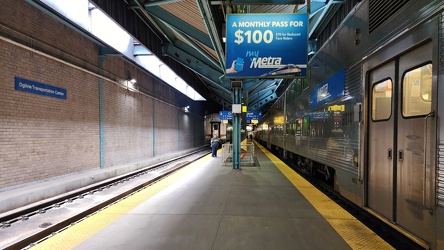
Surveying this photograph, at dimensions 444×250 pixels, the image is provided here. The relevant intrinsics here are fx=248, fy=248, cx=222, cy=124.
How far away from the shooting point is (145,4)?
28.1 ft

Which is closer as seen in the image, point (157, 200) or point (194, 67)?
point (157, 200)

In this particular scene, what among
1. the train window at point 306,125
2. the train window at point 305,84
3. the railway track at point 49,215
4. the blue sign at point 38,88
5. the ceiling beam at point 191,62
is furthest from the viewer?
the ceiling beam at point 191,62

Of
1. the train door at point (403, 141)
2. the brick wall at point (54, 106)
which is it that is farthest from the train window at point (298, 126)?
the brick wall at point (54, 106)

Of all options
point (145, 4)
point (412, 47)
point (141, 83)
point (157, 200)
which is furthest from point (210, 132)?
point (412, 47)

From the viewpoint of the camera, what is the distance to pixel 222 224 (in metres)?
3.96

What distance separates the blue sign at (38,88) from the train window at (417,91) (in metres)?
8.59

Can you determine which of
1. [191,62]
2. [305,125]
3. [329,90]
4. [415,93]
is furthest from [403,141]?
[191,62]

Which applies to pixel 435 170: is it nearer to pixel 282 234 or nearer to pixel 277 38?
pixel 282 234

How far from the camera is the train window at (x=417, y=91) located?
2625 millimetres

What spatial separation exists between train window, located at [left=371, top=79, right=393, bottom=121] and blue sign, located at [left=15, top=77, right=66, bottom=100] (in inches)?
330

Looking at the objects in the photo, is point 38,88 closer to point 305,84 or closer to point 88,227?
point 88,227

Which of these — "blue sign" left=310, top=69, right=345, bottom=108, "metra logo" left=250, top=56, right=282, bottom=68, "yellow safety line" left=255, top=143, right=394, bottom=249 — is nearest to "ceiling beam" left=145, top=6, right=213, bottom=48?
"metra logo" left=250, top=56, right=282, bottom=68

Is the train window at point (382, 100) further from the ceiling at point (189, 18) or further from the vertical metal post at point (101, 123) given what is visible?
the vertical metal post at point (101, 123)

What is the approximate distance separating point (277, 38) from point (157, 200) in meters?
4.92
